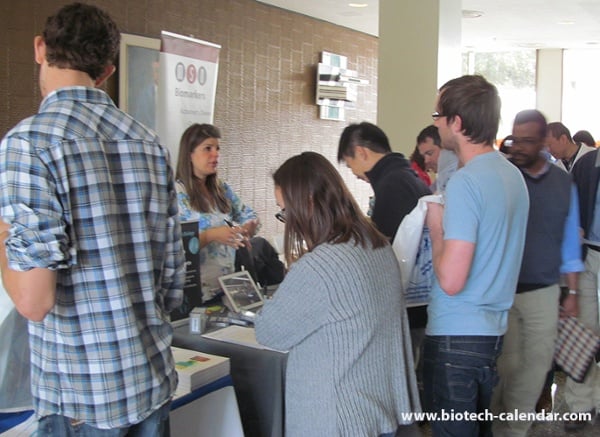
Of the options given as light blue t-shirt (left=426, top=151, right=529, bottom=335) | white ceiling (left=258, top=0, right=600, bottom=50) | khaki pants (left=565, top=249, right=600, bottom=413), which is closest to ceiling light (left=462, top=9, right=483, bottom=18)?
white ceiling (left=258, top=0, right=600, bottom=50)

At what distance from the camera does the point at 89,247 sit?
1223mm

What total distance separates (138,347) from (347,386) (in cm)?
55

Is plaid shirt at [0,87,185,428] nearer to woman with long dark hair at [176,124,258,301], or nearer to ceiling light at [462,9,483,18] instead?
woman with long dark hair at [176,124,258,301]

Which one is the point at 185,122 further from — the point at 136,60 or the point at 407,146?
the point at 407,146

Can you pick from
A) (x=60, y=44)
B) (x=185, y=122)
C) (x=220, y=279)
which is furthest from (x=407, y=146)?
(x=60, y=44)

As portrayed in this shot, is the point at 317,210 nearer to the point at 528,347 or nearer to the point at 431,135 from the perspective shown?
the point at 528,347

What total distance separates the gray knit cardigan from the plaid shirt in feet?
1.22

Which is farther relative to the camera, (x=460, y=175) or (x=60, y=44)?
(x=460, y=175)

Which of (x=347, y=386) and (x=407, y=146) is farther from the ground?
(x=407, y=146)

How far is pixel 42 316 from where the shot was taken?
1.16 m

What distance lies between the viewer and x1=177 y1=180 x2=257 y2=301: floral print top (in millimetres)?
2701

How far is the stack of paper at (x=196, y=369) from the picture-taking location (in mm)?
1894

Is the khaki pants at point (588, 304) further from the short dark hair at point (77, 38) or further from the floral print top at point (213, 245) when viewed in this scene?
the short dark hair at point (77, 38)

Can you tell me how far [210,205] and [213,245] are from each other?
37 cm
